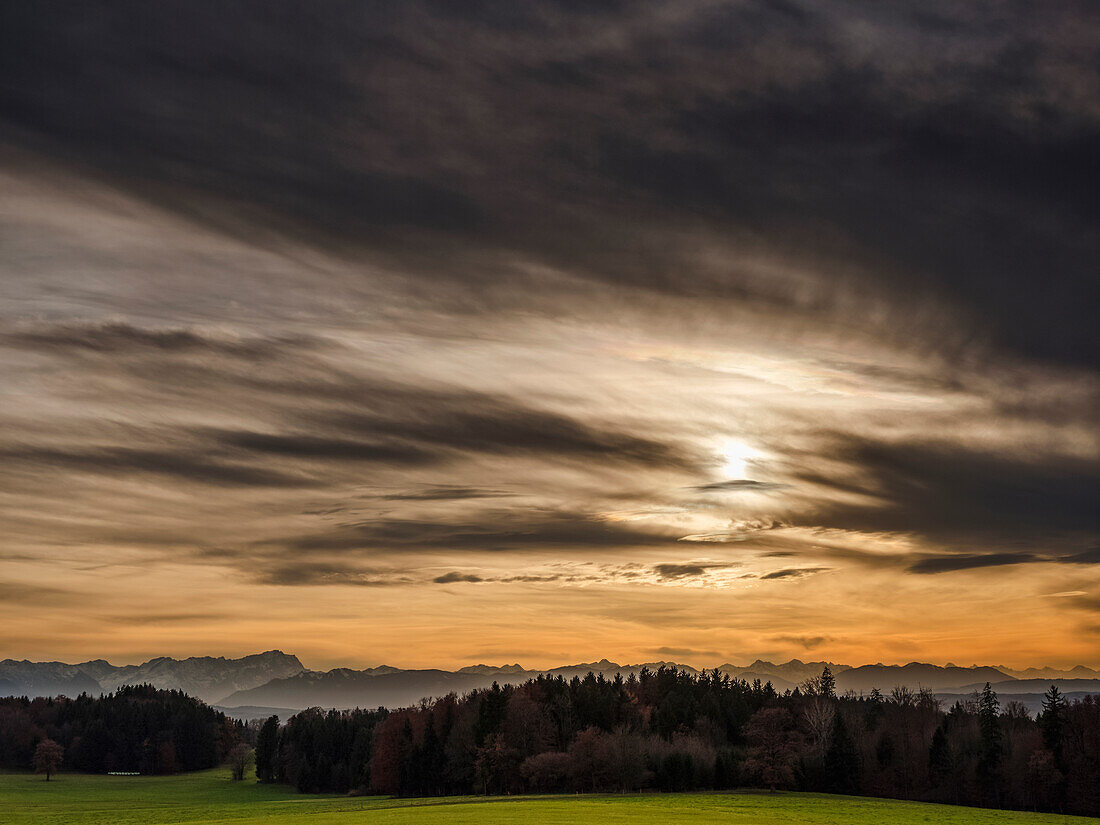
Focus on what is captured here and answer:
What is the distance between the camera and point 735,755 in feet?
504

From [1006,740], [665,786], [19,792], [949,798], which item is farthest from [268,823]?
[19,792]

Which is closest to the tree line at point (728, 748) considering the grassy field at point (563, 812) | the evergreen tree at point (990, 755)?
the evergreen tree at point (990, 755)

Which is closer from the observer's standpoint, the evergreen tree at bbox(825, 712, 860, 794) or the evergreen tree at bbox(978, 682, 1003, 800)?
the evergreen tree at bbox(978, 682, 1003, 800)

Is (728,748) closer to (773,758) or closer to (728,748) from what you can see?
(728,748)

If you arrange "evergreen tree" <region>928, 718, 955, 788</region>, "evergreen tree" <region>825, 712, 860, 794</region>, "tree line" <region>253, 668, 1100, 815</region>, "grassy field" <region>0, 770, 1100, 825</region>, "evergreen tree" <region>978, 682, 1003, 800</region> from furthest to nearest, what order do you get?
1. "evergreen tree" <region>928, 718, 955, 788</region>
2. "evergreen tree" <region>825, 712, 860, 794</region>
3. "evergreen tree" <region>978, 682, 1003, 800</region>
4. "tree line" <region>253, 668, 1100, 815</region>
5. "grassy field" <region>0, 770, 1100, 825</region>

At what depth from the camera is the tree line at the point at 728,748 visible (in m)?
141

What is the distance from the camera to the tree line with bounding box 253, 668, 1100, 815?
464 ft

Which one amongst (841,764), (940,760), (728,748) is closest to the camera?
(841,764)

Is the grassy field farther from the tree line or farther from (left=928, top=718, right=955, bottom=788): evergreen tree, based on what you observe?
(left=928, top=718, right=955, bottom=788): evergreen tree

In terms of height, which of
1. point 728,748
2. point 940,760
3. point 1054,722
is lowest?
point 940,760

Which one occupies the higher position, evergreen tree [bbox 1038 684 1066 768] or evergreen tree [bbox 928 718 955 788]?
evergreen tree [bbox 1038 684 1066 768]

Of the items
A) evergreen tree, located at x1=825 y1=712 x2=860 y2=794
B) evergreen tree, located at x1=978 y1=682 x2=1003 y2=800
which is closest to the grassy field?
evergreen tree, located at x1=825 y1=712 x2=860 y2=794

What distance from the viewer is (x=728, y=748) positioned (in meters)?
159

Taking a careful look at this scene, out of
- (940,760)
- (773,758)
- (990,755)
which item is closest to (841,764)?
(773,758)
